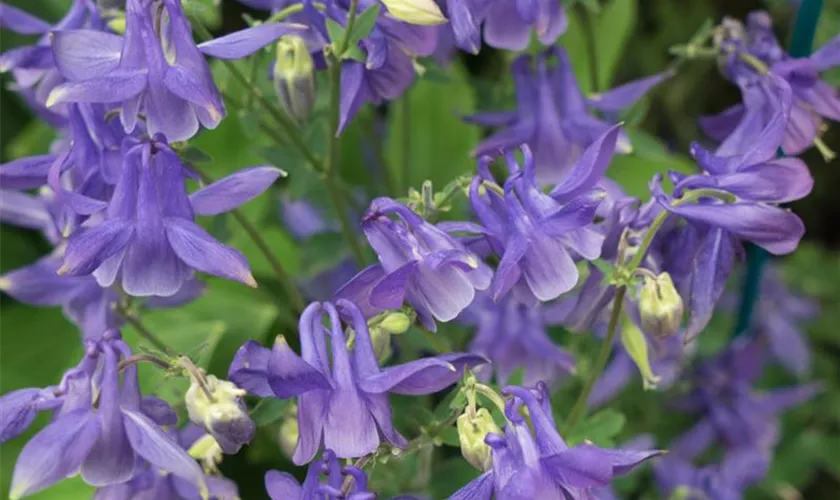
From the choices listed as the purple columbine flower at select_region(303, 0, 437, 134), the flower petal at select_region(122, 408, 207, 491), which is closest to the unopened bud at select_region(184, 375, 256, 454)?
the flower petal at select_region(122, 408, 207, 491)

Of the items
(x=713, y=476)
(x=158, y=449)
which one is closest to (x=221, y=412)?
(x=158, y=449)

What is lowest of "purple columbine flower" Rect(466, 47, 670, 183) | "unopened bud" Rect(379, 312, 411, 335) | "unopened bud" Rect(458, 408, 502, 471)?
"purple columbine flower" Rect(466, 47, 670, 183)

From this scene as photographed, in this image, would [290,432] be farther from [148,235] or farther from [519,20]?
[519,20]

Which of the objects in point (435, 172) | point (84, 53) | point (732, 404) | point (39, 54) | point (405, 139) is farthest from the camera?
point (435, 172)

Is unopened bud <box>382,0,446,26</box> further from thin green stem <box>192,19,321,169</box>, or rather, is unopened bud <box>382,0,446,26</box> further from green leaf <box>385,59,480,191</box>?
green leaf <box>385,59,480,191</box>

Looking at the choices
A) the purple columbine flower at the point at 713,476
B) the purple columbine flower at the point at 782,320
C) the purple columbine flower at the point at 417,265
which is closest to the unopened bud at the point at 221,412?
the purple columbine flower at the point at 417,265

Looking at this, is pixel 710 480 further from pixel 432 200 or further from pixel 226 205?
pixel 226 205

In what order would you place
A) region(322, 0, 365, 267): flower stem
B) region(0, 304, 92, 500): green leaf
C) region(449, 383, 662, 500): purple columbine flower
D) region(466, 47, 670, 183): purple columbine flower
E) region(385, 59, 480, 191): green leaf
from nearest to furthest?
region(449, 383, 662, 500): purple columbine flower
region(322, 0, 365, 267): flower stem
region(466, 47, 670, 183): purple columbine flower
region(0, 304, 92, 500): green leaf
region(385, 59, 480, 191): green leaf
